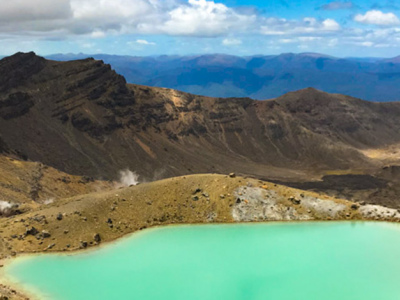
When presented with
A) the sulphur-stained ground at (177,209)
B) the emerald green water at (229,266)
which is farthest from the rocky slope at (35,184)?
the emerald green water at (229,266)

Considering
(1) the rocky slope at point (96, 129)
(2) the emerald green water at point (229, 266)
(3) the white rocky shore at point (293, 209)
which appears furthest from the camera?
(1) the rocky slope at point (96, 129)

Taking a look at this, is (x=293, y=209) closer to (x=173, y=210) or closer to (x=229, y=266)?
(x=173, y=210)

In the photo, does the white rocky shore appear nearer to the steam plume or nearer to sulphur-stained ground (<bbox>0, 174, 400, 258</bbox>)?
sulphur-stained ground (<bbox>0, 174, 400, 258</bbox>)

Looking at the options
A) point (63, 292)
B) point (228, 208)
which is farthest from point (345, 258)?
point (63, 292)

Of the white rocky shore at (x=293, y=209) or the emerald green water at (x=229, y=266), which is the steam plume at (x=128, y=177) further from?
the emerald green water at (x=229, y=266)

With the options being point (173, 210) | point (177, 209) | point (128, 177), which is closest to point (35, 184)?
point (173, 210)

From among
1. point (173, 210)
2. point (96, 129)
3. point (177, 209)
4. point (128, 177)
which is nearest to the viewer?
point (173, 210)

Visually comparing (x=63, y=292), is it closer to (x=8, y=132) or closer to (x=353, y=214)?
(x=353, y=214)

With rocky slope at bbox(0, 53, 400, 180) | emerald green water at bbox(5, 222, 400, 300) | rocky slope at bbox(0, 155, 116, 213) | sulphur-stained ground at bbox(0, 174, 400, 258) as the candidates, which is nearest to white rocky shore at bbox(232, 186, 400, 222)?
sulphur-stained ground at bbox(0, 174, 400, 258)
